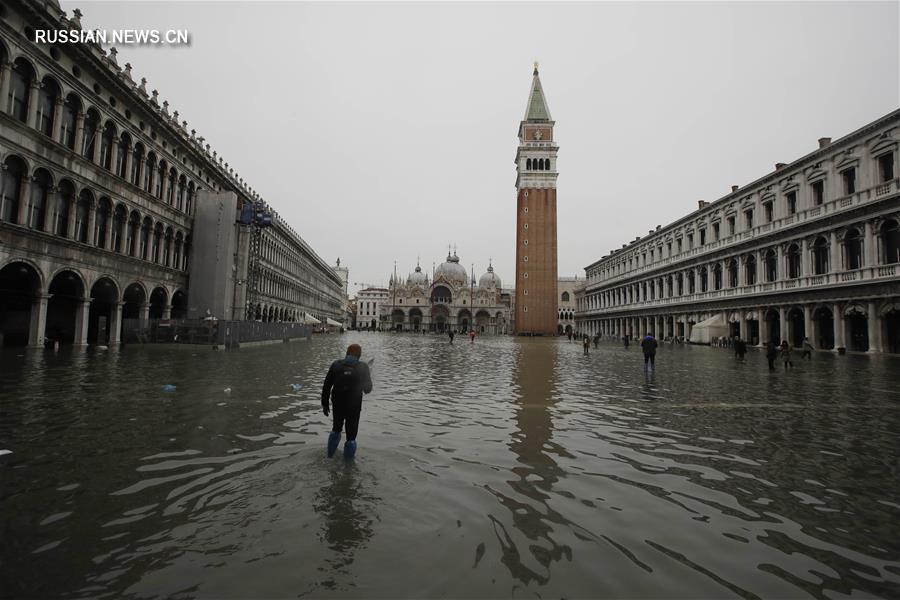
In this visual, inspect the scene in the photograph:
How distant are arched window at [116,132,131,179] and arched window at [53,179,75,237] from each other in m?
4.56

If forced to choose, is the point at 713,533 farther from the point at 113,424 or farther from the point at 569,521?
the point at 113,424

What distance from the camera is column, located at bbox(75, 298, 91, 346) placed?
2283cm

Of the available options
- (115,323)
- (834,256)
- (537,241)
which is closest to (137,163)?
(115,323)

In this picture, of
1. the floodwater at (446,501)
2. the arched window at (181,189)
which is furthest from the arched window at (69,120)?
the floodwater at (446,501)

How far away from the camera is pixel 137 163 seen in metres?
27.7

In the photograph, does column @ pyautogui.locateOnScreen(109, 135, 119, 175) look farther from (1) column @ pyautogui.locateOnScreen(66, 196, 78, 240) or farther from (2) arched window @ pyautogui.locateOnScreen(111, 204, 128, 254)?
(1) column @ pyautogui.locateOnScreen(66, 196, 78, 240)

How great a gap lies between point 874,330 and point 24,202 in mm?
43688

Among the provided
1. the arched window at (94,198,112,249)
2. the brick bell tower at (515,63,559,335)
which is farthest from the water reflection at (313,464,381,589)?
the brick bell tower at (515,63,559,335)

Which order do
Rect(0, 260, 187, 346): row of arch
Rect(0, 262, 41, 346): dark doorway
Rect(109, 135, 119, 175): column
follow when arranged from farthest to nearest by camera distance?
Rect(109, 135, 119, 175): column
Rect(0, 262, 41, 346): dark doorway
Rect(0, 260, 187, 346): row of arch

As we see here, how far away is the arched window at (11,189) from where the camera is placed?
1816cm

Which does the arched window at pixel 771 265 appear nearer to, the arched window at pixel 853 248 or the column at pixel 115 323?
the arched window at pixel 853 248

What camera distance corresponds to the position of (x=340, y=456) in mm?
5957

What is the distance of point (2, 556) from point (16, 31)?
23315mm

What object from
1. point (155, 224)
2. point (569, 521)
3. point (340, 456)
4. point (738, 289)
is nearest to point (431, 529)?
point (569, 521)
